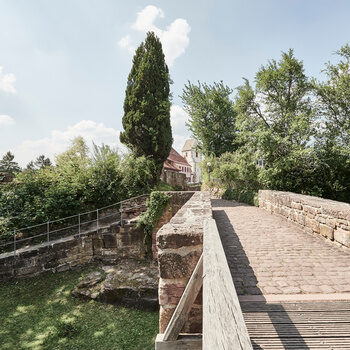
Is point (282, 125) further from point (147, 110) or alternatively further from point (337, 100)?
point (147, 110)

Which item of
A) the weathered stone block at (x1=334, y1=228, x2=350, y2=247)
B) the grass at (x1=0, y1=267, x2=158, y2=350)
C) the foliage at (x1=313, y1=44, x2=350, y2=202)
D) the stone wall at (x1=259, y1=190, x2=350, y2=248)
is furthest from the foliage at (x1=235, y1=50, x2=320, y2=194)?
the grass at (x1=0, y1=267, x2=158, y2=350)

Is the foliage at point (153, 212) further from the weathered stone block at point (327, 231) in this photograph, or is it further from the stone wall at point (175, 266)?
the stone wall at point (175, 266)

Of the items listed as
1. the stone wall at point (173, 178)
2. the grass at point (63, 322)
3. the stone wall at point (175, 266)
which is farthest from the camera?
the stone wall at point (173, 178)

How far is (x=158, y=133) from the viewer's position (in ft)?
46.9

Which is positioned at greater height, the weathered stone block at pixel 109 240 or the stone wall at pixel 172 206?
the stone wall at pixel 172 206

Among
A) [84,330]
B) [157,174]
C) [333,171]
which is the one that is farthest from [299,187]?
[84,330]

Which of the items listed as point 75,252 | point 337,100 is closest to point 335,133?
point 337,100

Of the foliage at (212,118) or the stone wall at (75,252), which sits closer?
the stone wall at (75,252)

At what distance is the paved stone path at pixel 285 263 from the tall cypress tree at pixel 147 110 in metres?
9.80

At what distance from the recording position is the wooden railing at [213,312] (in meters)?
0.83

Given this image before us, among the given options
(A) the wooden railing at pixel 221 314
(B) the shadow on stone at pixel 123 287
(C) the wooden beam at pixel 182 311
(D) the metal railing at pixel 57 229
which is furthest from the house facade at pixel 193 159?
(A) the wooden railing at pixel 221 314

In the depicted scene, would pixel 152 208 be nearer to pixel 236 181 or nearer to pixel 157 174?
pixel 157 174

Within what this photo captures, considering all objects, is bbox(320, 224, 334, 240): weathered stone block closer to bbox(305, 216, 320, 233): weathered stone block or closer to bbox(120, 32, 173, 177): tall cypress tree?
bbox(305, 216, 320, 233): weathered stone block

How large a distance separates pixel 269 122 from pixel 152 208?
1207 cm
